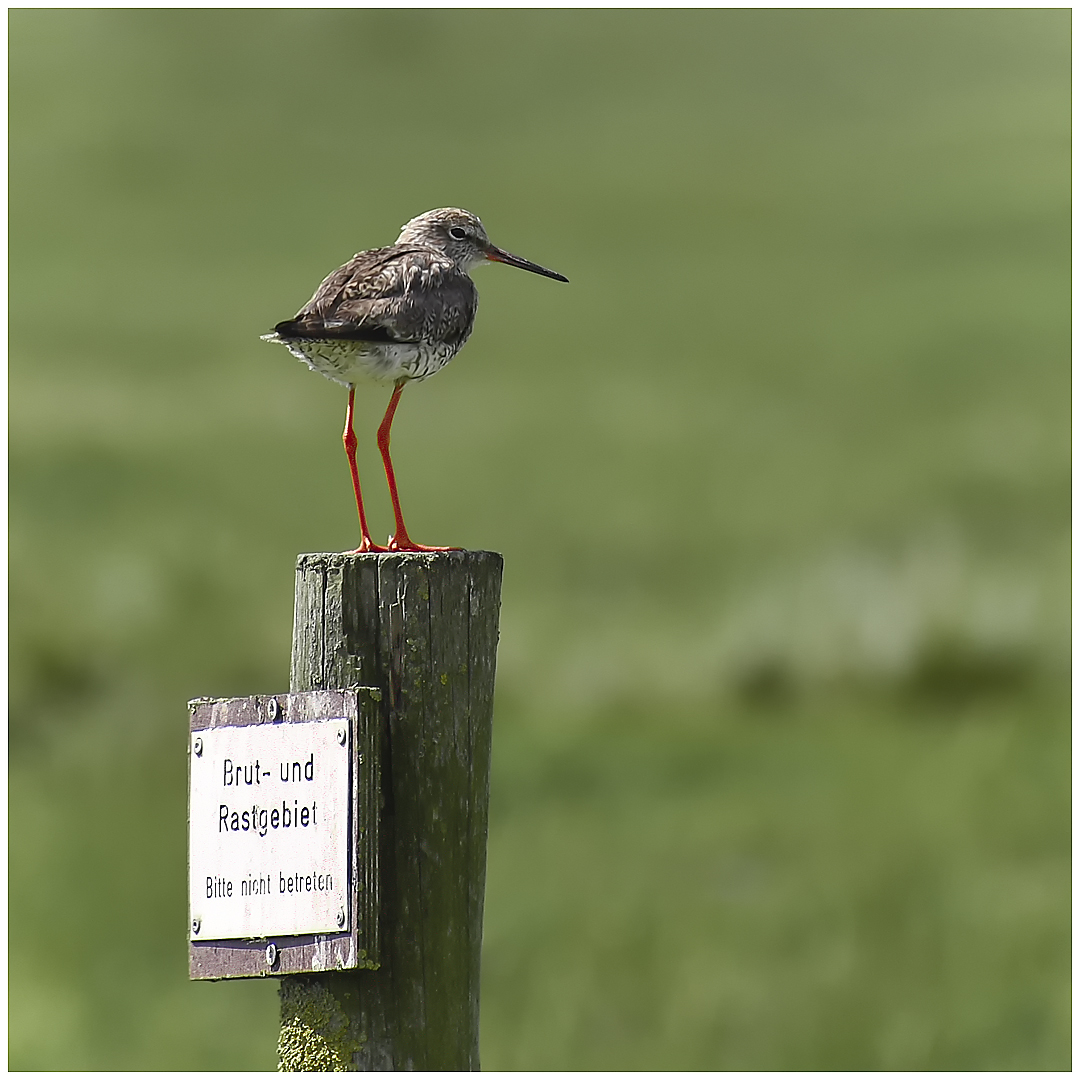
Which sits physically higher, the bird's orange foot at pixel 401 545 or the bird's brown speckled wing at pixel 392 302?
the bird's brown speckled wing at pixel 392 302

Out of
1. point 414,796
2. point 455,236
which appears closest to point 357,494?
point 414,796

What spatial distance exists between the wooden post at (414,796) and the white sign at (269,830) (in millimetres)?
168

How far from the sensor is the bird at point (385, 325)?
609 centimetres

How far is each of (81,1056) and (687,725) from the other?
7653mm

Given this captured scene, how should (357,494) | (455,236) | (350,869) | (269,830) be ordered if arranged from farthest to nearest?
(455,236), (357,494), (269,830), (350,869)

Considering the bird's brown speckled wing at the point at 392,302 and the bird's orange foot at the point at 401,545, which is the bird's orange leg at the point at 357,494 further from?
the bird's brown speckled wing at the point at 392,302

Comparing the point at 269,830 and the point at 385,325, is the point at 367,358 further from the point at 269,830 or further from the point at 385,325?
the point at 269,830

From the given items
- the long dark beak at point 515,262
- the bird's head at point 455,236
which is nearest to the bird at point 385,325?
the bird's head at point 455,236

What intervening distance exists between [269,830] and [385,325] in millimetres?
1987

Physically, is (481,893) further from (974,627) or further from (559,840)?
(974,627)

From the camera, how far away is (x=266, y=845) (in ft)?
16.1

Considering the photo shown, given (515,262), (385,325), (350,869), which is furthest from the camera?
(515,262)

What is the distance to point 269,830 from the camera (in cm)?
493

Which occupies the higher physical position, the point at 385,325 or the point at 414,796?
the point at 385,325
